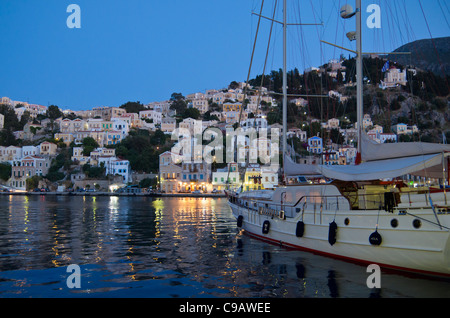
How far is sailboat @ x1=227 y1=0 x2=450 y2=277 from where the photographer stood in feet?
31.5

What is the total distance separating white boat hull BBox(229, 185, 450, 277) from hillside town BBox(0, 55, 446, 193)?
47.5 metres

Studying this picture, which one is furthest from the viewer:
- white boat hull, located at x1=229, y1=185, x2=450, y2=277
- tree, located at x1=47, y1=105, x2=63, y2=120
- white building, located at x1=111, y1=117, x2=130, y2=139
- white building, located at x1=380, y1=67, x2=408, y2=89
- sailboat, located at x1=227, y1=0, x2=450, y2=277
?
tree, located at x1=47, y1=105, x2=63, y2=120

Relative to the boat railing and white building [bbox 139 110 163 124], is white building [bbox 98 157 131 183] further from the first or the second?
the boat railing

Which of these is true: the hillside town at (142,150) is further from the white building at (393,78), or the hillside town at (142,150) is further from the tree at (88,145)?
the white building at (393,78)

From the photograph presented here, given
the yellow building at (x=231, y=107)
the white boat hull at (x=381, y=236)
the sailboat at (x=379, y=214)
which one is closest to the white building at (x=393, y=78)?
the yellow building at (x=231, y=107)

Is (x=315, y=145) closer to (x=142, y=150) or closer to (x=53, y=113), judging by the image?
(x=142, y=150)

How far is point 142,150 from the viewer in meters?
94.1

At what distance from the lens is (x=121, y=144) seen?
322ft

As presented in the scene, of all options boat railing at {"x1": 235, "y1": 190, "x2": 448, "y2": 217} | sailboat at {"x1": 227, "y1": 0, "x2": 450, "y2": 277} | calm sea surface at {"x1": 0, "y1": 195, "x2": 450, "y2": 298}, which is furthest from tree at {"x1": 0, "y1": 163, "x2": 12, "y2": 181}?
sailboat at {"x1": 227, "y1": 0, "x2": 450, "y2": 277}

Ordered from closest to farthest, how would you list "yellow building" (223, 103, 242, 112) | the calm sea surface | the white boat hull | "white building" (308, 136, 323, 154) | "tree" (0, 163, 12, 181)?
the calm sea surface, the white boat hull, "white building" (308, 136, 323, 154), "tree" (0, 163, 12, 181), "yellow building" (223, 103, 242, 112)

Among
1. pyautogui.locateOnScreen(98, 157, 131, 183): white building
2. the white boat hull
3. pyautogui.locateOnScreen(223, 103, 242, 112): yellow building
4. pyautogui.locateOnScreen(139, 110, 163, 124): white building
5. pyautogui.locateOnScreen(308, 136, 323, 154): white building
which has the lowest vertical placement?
the white boat hull

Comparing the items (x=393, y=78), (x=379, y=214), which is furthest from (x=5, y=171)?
(x=393, y=78)
